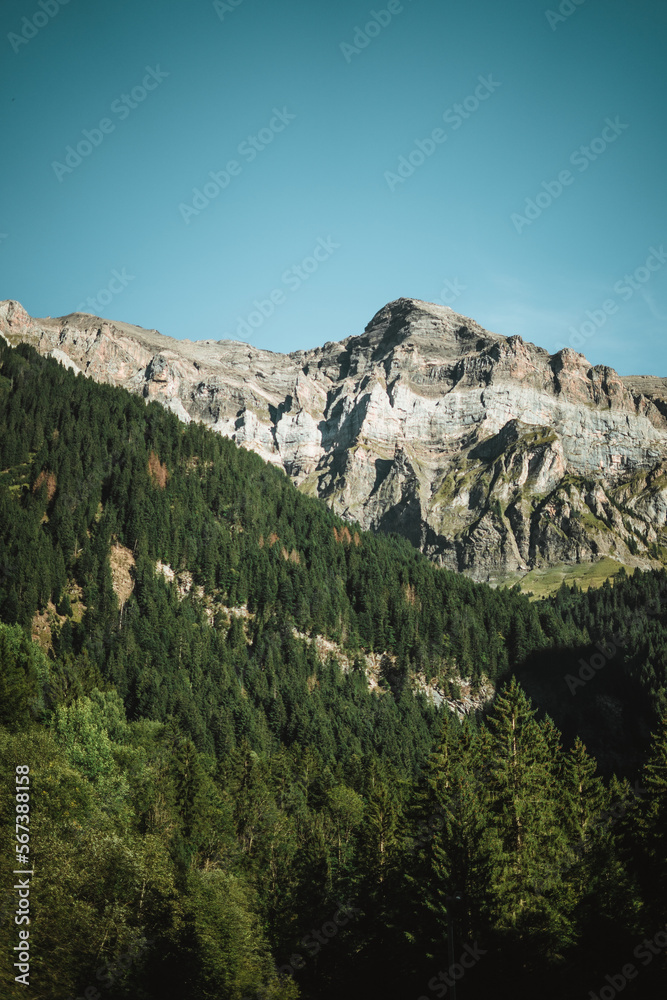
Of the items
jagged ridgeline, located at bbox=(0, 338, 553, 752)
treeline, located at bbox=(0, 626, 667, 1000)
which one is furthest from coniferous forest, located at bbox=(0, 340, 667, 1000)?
jagged ridgeline, located at bbox=(0, 338, 553, 752)

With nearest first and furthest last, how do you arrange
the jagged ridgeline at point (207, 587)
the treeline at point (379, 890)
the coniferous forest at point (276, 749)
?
the treeline at point (379, 890) → the coniferous forest at point (276, 749) → the jagged ridgeline at point (207, 587)

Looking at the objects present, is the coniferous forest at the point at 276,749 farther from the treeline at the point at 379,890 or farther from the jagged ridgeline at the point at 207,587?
the jagged ridgeline at the point at 207,587

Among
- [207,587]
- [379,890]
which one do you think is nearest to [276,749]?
[207,587]

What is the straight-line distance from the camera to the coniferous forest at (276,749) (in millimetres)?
41000

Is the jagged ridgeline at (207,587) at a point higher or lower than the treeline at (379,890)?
higher

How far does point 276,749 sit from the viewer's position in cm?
11956

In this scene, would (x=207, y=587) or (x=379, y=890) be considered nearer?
(x=379, y=890)

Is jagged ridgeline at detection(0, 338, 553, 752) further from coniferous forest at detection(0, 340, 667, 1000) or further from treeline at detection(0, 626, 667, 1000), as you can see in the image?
treeline at detection(0, 626, 667, 1000)

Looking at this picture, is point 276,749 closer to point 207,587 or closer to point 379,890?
point 207,587

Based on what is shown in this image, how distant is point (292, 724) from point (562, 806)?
74131mm

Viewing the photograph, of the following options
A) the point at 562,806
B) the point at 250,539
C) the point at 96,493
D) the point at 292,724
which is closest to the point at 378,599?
the point at 250,539

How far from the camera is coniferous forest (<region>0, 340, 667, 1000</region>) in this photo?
41.0 metres

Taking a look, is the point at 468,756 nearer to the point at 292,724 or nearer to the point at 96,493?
the point at 292,724

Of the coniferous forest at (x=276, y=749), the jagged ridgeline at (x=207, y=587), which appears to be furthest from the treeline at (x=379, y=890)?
the jagged ridgeline at (x=207, y=587)
